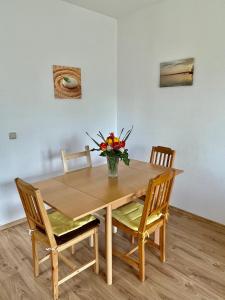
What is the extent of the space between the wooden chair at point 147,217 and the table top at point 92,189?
0.16 meters

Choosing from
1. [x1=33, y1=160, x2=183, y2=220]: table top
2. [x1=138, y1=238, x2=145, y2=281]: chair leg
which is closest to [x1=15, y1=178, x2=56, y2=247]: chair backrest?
[x1=33, y1=160, x2=183, y2=220]: table top

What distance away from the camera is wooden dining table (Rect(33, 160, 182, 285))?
160 centimetres

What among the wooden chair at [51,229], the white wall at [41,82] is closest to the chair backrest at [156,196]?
the wooden chair at [51,229]

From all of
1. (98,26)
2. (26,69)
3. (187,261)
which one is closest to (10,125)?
(26,69)

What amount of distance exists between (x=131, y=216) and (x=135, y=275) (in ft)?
1.67

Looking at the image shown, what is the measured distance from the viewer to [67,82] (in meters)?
3.01

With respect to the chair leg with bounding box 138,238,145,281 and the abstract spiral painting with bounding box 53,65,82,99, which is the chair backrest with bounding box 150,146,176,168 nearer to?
the chair leg with bounding box 138,238,145,281

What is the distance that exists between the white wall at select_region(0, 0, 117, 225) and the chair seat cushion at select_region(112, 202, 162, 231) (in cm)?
135

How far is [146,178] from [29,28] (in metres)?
2.13

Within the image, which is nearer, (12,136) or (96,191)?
(96,191)

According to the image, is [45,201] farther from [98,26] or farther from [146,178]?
[98,26]

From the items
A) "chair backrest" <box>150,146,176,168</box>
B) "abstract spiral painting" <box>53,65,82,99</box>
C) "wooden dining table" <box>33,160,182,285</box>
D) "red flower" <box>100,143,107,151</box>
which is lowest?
"wooden dining table" <box>33,160,182,285</box>

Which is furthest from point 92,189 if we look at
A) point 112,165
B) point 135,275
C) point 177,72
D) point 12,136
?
point 177,72

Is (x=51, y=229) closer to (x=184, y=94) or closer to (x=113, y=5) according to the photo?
(x=184, y=94)
